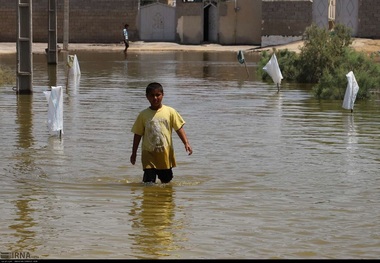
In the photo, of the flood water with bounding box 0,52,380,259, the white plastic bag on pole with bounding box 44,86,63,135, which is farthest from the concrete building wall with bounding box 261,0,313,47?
the white plastic bag on pole with bounding box 44,86,63,135

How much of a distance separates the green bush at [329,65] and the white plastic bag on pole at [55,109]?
31.3ft

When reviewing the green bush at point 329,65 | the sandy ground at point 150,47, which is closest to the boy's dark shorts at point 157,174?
the green bush at point 329,65

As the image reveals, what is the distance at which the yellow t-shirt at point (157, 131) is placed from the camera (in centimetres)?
1163

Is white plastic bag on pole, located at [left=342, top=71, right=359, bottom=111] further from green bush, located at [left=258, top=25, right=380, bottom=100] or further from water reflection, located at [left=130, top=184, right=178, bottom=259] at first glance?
water reflection, located at [left=130, top=184, right=178, bottom=259]

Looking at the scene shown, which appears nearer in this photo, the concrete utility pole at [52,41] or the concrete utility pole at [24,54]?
the concrete utility pole at [24,54]

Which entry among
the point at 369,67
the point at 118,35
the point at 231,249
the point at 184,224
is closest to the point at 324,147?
the point at 184,224

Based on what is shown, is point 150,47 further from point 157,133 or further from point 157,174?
point 157,133

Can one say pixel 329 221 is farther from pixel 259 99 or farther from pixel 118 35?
pixel 118 35

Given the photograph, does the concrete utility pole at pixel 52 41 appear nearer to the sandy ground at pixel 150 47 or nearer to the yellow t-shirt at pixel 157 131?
the sandy ground at pixel 150 47

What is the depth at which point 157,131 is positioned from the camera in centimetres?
1164

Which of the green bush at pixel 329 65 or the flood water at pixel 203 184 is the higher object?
the green bush at pixel 329 65

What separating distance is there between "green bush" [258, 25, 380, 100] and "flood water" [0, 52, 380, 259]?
1.09 m

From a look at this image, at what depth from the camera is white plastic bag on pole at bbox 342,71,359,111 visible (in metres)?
20.5

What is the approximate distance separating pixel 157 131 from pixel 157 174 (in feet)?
2.17
